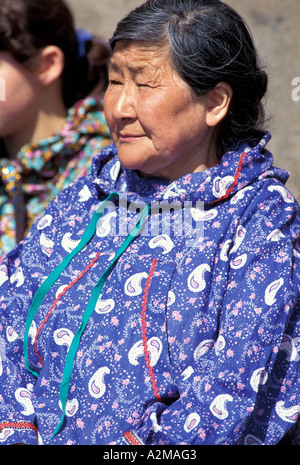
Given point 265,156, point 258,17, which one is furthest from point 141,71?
point 258,17

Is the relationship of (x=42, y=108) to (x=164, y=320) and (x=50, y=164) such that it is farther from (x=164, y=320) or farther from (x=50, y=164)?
(x=164, y=320)

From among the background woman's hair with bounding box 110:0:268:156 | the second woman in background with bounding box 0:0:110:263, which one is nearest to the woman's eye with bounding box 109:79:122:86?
the background woman's hair with bounding box 110:0:268:156

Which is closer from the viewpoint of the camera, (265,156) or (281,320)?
(281,320)

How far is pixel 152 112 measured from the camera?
2.19 m

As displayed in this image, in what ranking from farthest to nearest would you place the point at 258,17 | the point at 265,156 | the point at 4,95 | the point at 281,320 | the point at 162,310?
the point at 258,17 → the point at 4,95 → the point at 265,156 → the point at 162,310 → the point at 281,320

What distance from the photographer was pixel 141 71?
2199 mm

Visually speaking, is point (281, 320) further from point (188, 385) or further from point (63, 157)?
point (63, 157)

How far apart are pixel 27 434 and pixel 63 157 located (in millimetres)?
1459

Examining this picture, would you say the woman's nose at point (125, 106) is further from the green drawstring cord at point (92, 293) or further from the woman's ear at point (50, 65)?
the woman's ear at point (50, 65)

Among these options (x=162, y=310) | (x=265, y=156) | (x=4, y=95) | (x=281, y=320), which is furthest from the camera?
(x=4, y=95)

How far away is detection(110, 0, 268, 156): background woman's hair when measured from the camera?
85.3 inches

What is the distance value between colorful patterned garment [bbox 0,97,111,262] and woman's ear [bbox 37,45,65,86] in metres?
0.17

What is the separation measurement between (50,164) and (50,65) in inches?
17.6

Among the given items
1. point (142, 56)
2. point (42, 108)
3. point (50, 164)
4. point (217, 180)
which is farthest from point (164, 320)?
point (42, 108)
